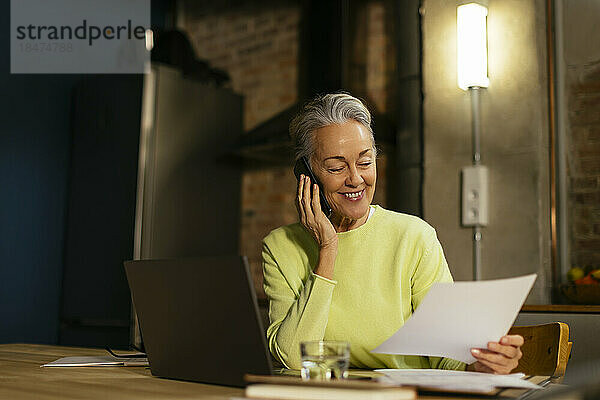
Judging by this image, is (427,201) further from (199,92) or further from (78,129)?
(78,129)

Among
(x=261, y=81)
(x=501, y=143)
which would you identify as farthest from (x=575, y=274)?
(x=261, y=81)

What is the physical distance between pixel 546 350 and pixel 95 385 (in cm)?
92

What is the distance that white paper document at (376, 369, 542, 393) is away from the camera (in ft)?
3.28

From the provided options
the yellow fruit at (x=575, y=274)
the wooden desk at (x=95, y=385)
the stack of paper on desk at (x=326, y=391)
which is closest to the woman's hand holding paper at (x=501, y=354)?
the wooden desk at (x=95, y=385)

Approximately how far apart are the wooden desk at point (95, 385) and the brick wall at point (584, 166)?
5.76 ft

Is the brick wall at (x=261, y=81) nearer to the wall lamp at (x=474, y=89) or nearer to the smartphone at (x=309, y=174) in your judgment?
the wall lamp at (x=474, y=89)

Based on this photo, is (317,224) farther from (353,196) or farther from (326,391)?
(326,391)

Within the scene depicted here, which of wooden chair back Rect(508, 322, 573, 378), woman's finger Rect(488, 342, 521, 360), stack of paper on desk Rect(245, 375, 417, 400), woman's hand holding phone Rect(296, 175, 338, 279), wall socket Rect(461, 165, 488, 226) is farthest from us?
wall socket Rect(461, 165, 488, 226)

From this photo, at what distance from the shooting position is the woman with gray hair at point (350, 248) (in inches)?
68.2

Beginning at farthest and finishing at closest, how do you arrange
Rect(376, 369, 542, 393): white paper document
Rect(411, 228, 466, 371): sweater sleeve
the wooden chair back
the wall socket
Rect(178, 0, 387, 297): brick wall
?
Rect(178, 0, 387, 297): brick wall < the wall socket < Rect(411, 228, 466, 371): sweater sleeve < the wooden chair back < Rect(376, 369, 542, 393): white paper document

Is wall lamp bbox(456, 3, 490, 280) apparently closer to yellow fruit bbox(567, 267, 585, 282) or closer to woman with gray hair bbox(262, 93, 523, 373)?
yellow fruit bbox(567, 267, 585, 282)

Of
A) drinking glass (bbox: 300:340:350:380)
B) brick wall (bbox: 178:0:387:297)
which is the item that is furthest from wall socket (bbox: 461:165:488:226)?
drinking glass (bbox: 300:340:350:380)

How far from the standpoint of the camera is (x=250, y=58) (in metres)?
4.35

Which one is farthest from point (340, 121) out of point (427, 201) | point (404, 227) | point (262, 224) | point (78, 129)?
point (78, 129)
